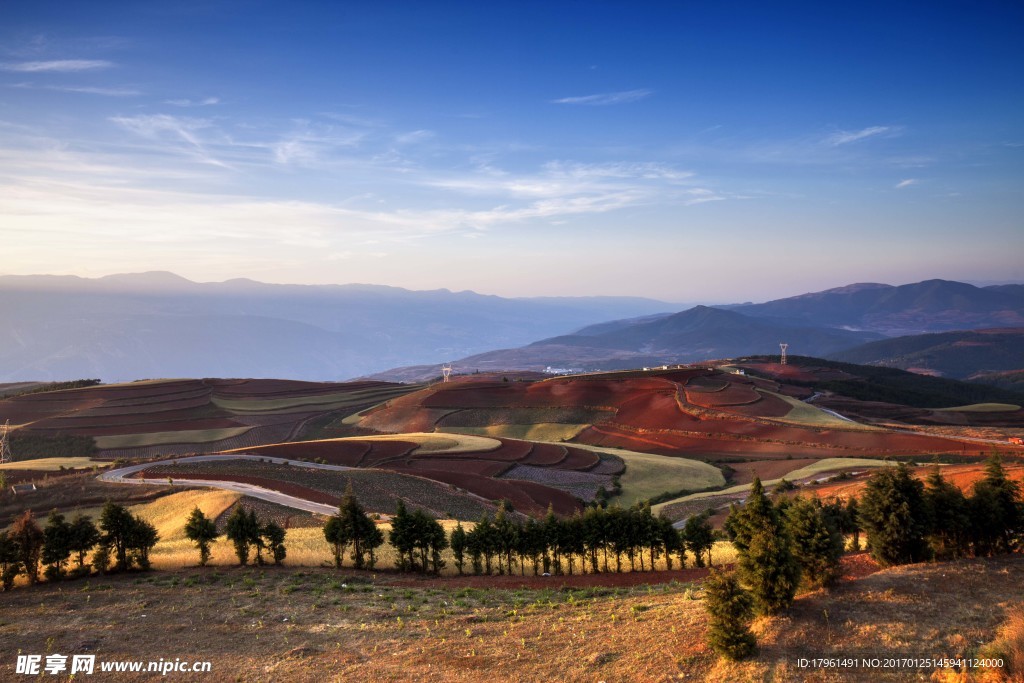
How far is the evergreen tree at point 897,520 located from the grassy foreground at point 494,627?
1.11 m

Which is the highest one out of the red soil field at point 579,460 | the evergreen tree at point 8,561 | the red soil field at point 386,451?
the evergreen tree at point 8,561

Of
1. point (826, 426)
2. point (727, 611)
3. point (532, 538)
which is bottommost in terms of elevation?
point (826, 426)

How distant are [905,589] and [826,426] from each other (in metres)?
79.8

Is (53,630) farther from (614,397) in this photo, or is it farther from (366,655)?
(614,397)

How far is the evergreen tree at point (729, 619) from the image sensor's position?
16.9 metres

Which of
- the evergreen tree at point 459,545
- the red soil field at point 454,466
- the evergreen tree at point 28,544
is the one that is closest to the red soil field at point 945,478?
the evergreen tree at point 459,545

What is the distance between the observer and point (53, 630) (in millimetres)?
22844

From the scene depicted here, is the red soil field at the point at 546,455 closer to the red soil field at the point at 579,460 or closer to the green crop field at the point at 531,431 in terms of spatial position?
the red soil field at the point at 579,460

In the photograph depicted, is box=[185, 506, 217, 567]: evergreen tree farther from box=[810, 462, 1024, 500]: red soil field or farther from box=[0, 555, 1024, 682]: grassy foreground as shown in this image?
box=[810, 462, 1024, 500]: red soil field

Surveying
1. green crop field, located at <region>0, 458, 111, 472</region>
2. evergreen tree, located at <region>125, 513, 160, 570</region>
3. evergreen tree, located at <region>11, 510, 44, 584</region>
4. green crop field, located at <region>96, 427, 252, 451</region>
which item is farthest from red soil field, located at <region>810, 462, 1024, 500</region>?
green crop field, located at <region>96, 427, 252, 451</region>

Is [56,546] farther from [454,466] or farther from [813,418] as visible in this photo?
[813,418]

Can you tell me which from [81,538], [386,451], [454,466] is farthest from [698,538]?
[386,451]

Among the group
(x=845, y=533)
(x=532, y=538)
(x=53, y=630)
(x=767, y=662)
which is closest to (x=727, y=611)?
(x=767, y=662)

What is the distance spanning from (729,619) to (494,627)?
9.04 meters
